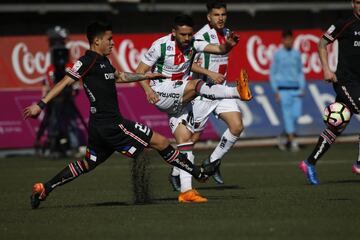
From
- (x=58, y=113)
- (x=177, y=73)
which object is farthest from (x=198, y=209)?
(x=58, y=113)

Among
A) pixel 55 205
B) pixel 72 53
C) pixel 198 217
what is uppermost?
pixel 198 217

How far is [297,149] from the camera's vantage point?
23344 millimetres

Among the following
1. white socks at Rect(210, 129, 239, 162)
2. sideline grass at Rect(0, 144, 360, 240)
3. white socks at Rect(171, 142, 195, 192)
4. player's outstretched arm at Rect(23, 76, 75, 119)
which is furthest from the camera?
white socks at Rect(210, 129, 239, 162)

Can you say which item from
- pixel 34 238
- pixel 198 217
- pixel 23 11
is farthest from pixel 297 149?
pixel 34 238

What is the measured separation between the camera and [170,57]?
13.2 m

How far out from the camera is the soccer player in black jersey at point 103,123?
37.8 feet

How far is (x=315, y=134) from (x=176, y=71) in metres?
12.0

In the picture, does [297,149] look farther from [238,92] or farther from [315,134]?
[238,92]

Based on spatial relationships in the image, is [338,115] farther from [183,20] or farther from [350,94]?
[183,20]

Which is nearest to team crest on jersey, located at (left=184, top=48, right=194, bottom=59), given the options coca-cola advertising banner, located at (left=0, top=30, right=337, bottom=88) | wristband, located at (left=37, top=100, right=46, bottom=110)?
wristband, located at (left=37, top=100, right=46, bottom=110)

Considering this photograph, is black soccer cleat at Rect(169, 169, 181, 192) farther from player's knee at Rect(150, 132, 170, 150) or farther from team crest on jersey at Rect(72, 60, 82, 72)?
team crest on jersey at Rect(72, 60, 82, 72)

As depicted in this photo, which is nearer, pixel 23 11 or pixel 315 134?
pixel 315 134

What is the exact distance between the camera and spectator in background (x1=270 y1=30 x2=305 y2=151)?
23.3 meters

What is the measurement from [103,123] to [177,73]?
2.03 metres
